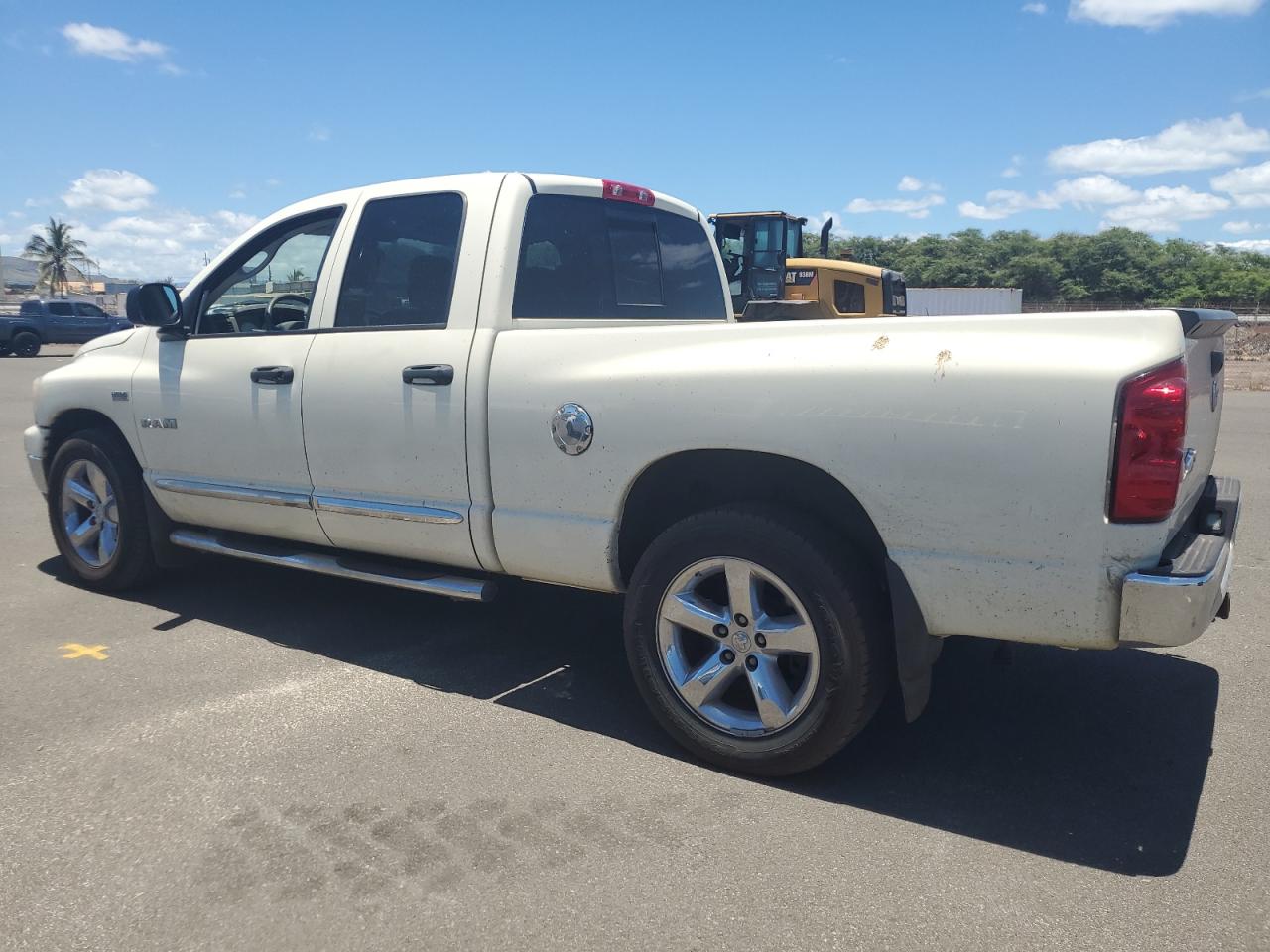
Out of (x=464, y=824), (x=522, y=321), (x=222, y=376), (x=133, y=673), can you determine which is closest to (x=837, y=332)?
(x=522, y=321)

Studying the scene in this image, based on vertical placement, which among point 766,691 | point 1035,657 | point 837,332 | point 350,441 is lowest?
point 1035,657

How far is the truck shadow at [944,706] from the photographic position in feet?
10.3

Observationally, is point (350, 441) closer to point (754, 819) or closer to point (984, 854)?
point (754, 819)

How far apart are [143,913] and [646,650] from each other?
1.69 metres

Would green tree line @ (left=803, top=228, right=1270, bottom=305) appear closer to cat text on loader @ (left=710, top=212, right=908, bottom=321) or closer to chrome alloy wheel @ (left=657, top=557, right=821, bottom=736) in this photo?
cat text on loader @ (left=710, top=212, right=908, bottom=321)

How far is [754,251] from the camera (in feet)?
60.9

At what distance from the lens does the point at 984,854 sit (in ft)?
9.56

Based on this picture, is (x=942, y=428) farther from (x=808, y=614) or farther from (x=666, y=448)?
(x=666, y=448)

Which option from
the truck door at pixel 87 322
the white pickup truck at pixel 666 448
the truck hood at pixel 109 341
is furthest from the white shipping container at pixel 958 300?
the white pickup truck at pixel 666 448

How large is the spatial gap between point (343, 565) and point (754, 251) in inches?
599

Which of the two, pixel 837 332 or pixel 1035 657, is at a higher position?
pixel 837 332

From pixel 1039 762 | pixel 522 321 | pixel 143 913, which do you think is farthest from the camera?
pixel 522 321

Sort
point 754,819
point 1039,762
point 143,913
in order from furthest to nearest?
point 1039,762 → point 754,819 → point 143,913

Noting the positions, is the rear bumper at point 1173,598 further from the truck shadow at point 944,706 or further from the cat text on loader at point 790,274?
the cat text on loader at point 790,274
